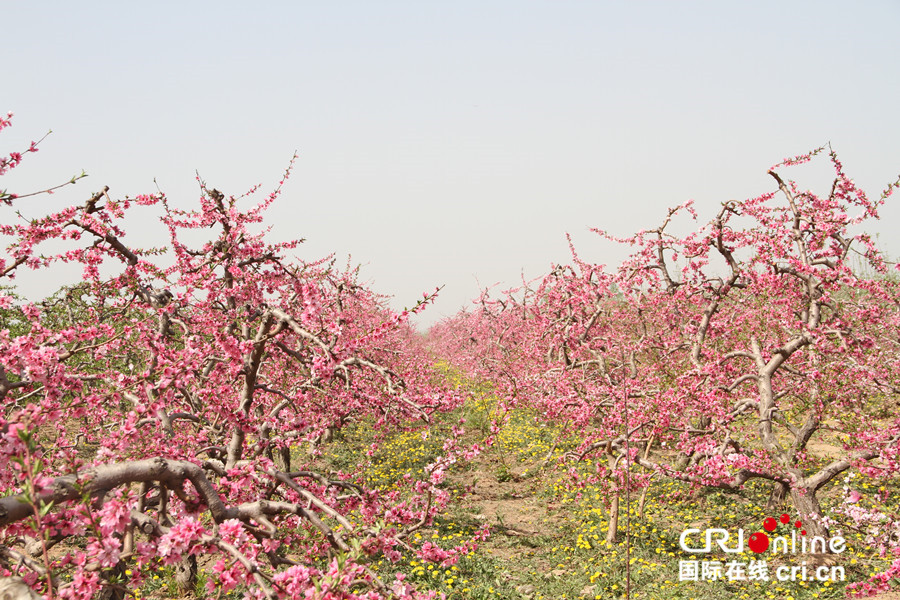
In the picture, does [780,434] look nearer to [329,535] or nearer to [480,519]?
[480,519]

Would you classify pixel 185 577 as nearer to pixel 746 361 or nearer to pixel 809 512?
pixel 809 512

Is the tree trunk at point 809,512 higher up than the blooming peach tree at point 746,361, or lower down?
lower down

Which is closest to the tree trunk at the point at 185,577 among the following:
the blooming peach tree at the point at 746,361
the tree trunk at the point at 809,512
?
the blooming peach tree at the point at 746,361

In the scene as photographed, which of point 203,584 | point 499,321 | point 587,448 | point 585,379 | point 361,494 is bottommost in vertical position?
point 203,584

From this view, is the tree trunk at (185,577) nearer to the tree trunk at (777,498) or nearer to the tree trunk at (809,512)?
the tree trunk at (809,512)

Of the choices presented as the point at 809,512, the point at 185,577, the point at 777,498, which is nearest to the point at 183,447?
the point at 185,577

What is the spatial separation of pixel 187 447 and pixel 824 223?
31.7 feet

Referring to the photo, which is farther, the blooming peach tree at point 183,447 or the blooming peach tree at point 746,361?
the blooming peach tree at point 746,361

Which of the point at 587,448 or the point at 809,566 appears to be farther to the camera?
the point at 587,448

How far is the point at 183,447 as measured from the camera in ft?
18.6

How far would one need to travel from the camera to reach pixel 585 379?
1118 centimetres

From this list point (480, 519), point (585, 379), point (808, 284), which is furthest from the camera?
point (585, 379)

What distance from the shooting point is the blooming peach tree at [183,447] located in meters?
2.63

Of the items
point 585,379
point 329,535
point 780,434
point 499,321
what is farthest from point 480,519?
point 499,321
